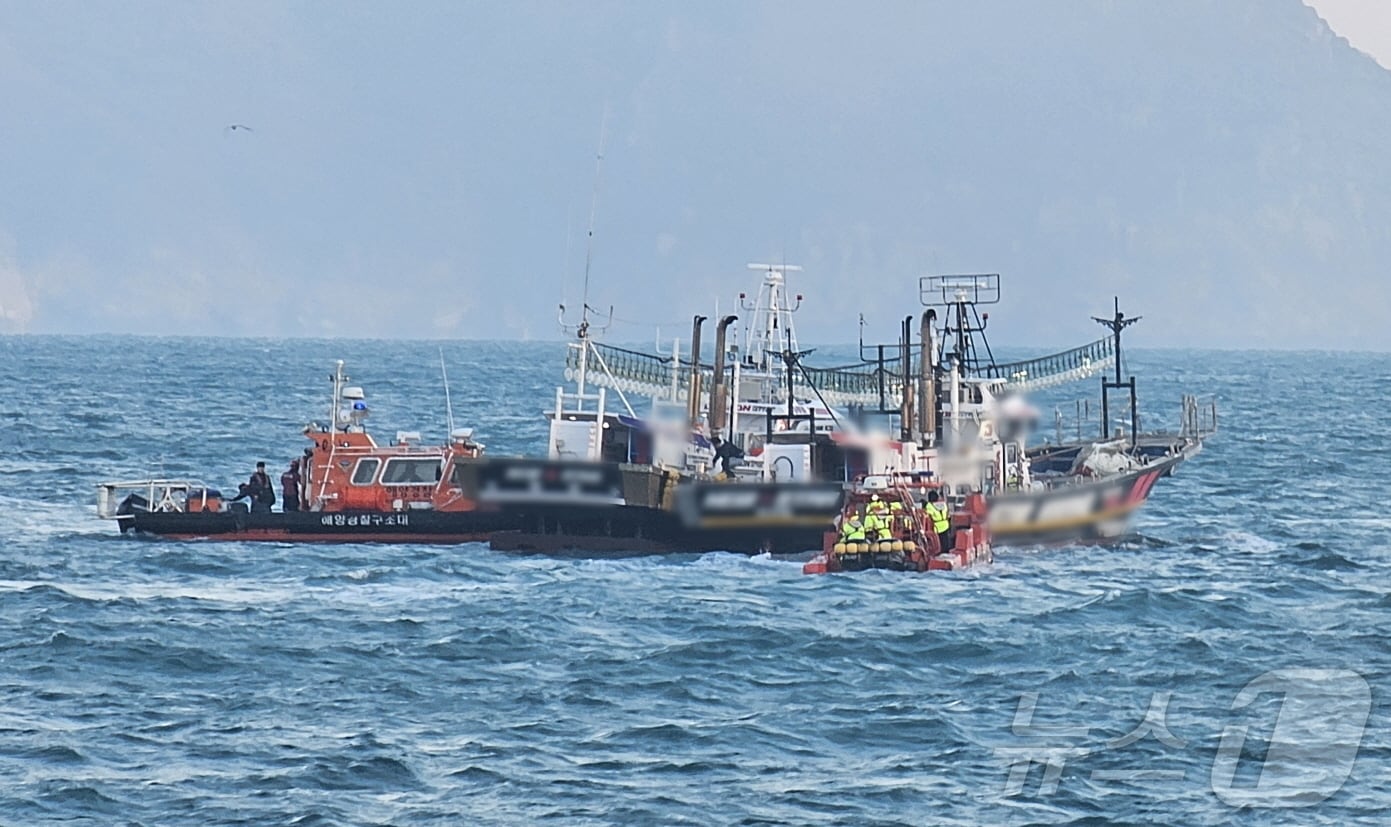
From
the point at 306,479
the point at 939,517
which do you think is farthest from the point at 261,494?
the point at 939,517

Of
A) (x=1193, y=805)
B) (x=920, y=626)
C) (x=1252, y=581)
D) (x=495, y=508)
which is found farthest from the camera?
(x=495, y=508)

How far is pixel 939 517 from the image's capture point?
173 feet

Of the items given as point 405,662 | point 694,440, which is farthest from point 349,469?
point 405,662

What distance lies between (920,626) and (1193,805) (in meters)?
13.9

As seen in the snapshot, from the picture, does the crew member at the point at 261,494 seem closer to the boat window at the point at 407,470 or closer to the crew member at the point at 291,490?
the crew member at the point at 291,490

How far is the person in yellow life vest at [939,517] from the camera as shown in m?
52.8

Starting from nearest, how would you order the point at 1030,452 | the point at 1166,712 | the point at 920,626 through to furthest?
the point at 1166,712, the point at 920,626, the point at 1030,452

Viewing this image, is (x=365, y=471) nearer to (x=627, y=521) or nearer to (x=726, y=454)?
(x=627, y=521)

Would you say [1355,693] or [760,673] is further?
[760,673]

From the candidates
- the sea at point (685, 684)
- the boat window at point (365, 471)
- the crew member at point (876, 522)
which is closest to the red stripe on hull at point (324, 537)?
the sea at point (685, 684)

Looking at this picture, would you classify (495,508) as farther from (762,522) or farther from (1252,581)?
(1252,581)

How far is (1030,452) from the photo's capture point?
7125 cm

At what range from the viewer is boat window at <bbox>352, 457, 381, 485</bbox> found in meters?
57.4

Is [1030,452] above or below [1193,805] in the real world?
above
